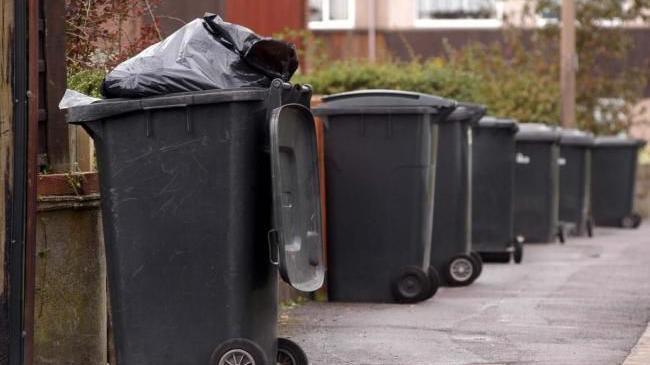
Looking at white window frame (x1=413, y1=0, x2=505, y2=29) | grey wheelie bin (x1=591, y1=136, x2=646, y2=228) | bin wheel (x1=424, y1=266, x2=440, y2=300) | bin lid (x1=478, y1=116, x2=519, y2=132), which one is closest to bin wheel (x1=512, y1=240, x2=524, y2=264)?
bin lid (x1=478, y1=116, x2=519, y2=132)

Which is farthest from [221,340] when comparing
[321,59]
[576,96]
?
[576,96]

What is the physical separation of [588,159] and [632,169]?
5.67ft

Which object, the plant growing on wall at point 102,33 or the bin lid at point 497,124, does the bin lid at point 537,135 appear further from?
the plant growing on wall at point 102,33

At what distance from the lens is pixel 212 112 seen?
18.8 ft

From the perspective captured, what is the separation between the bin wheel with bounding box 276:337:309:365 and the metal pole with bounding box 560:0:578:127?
559 inches

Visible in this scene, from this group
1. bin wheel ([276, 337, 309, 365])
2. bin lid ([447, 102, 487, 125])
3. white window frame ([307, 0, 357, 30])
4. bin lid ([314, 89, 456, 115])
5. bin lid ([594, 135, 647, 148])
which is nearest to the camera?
bin wheel ([276, 337, 309, 365])

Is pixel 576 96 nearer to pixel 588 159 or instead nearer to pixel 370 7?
pixel 588 159

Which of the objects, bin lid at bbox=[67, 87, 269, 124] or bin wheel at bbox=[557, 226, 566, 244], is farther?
bin wheel at bbox=[557, 226, 566, 244]

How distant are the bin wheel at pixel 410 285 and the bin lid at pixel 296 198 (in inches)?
118

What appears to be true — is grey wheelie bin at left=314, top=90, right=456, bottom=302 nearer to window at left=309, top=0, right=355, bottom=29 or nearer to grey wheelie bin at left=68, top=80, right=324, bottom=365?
grey wheelie bin at left=68, top=80, right=324, bottom=365

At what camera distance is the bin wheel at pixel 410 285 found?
9.20 m

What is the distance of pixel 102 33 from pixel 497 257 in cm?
608

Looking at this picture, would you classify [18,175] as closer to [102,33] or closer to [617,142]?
[102,33]

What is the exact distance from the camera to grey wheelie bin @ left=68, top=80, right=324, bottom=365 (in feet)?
18.7
